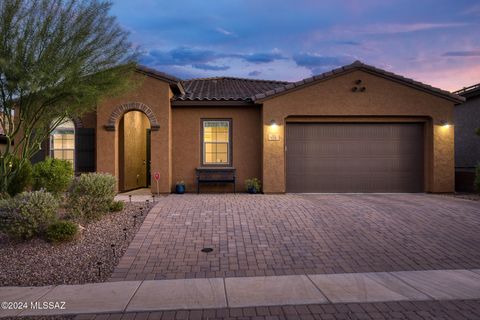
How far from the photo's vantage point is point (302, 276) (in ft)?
19.0

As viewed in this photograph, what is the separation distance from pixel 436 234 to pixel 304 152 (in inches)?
268

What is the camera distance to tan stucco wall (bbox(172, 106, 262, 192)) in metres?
14.5

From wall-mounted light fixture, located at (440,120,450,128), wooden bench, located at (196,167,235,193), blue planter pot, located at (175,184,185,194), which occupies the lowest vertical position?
blue planter pot, located at (175,184,185,194)

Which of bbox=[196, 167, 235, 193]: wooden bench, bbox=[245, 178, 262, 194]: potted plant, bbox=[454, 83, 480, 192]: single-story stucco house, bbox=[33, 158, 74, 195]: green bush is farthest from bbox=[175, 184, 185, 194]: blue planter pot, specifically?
bbox=[454, 83, 480, 192]: single-story stucco house

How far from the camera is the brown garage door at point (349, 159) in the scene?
1432cm

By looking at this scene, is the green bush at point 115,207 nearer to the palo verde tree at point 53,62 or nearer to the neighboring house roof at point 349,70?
the palo verde tree at point 53,62

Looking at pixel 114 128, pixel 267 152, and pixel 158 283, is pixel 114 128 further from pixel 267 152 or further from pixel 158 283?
pixel 158 283

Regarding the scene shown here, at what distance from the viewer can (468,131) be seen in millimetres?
17781

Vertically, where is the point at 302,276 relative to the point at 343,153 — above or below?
below

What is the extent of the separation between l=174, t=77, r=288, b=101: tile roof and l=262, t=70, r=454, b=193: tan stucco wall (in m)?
1.77

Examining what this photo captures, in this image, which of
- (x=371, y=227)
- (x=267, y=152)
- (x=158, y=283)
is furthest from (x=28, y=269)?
(x=267, y=152)

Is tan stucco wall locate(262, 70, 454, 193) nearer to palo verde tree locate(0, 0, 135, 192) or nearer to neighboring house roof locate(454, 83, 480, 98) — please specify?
neighboring house roof locate(454, 83, 480, 98)

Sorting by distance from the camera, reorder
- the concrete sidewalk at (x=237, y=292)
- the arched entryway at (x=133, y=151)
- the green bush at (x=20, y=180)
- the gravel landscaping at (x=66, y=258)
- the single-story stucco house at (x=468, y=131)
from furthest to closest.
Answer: the single-story stucco house at (x=468, y=131), the arched entryway at (x=133, y=151), the green bush at (x=20, y=180), the gravel landscaping at (x=66, y=258), the concrete sidewalk at (x=237, y=292)

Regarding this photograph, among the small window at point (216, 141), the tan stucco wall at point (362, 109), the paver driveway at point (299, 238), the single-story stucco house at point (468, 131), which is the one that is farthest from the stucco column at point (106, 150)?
the single-story stucco house at point (468, 131)
